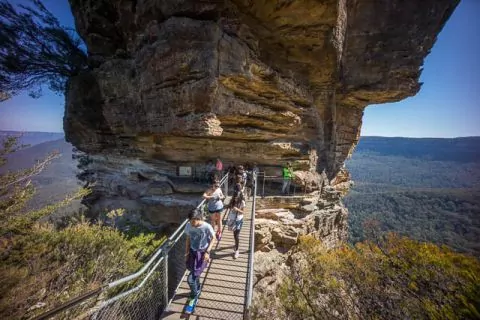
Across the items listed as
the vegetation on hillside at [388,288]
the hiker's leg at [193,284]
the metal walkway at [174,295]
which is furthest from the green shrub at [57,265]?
the vegetation on hillside at [388,288]

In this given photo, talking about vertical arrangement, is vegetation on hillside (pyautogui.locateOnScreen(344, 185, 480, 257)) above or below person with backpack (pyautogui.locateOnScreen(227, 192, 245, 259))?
below

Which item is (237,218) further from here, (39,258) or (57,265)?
(39,258)

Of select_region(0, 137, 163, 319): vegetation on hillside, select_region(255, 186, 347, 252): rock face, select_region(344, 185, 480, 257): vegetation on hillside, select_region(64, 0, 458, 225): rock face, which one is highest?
select_region(64, 0, 458, 225): rock face

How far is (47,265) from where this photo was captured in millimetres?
6629

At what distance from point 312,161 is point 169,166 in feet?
34.3

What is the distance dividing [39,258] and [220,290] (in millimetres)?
5678

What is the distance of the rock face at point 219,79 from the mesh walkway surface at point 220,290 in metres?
6.87

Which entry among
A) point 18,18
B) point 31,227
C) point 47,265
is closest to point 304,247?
point 47,265

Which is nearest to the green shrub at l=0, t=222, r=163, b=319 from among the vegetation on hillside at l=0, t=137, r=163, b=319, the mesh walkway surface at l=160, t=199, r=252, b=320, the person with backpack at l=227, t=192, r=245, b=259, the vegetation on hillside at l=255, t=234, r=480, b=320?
the vegetation on hillside at l=0, t=137, r=163, b=319

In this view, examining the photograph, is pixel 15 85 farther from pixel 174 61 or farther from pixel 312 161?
pixel 312 161

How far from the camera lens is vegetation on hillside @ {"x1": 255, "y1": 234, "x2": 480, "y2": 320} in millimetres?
5816

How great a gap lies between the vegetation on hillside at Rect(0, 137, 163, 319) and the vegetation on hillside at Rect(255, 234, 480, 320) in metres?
5.24

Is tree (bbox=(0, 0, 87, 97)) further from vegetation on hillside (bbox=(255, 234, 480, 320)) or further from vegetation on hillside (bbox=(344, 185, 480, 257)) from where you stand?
vegetation on hillside (bbox=(344, 185, 480, 257))

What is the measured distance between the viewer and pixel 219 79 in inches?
440
